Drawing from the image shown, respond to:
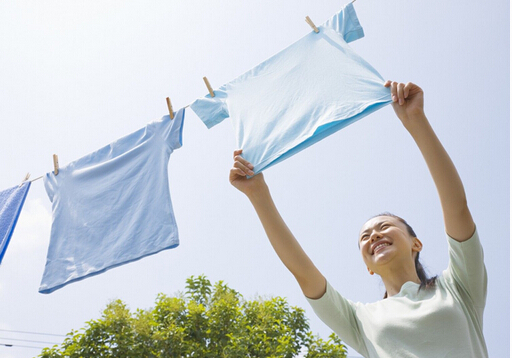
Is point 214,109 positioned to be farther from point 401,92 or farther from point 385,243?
point 385,243

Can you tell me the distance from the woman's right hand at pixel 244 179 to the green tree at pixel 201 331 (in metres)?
3.24

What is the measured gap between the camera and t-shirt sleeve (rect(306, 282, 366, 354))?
4.70ft

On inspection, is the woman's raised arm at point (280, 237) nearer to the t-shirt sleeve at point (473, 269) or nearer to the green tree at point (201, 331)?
the t-shirt sleeve at point (473, 269)

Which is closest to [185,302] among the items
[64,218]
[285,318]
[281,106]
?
[285,318]

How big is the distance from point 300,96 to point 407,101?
28.7 inches

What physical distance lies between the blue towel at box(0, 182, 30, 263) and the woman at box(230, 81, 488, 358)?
64.4 inches

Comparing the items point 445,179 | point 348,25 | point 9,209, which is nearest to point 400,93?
point 445,179

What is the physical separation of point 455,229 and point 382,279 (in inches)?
11.2

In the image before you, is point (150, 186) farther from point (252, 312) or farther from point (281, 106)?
point (252, 312)

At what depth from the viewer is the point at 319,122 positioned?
6.44ft

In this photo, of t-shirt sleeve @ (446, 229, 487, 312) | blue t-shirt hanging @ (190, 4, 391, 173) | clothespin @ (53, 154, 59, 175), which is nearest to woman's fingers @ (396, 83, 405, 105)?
blue t-shirt hanging @ (190, 4, 391, 173)

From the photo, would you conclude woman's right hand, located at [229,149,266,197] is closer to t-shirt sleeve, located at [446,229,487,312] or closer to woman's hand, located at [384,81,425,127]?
woman's hand, located at [384,81,425,127]

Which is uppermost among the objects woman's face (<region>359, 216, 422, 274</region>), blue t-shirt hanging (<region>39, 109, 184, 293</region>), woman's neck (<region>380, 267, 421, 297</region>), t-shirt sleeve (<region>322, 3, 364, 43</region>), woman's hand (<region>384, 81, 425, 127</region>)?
t-shirt sleeve (<region>322, 3, 364, 43</region>)

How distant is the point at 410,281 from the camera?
1.42 m
